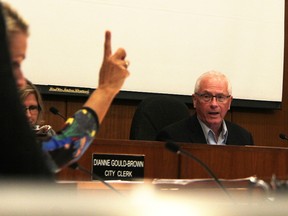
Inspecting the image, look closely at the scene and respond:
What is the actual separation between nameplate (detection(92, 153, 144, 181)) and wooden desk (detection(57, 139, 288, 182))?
31 millimetres

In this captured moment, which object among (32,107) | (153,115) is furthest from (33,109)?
(153,115)

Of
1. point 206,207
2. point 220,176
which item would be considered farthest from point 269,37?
point 206,207

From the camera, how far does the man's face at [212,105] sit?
164 inches

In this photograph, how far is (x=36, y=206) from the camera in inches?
18.6

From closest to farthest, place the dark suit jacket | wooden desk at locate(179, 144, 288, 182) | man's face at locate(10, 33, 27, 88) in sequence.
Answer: man's face at locate(10, 33, 27, 88) → wooden desk at locate(179, 144, 288, 182) → the dark suit jacket

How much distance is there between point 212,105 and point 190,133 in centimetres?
32

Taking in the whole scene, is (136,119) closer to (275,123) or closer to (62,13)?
(62,13)

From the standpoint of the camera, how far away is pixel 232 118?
5.54 metres

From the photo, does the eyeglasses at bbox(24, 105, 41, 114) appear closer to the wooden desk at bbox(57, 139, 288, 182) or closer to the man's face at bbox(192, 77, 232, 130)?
the wooden desk at bbox(57, 139, 288, 182)

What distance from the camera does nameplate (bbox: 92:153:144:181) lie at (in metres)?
2.88

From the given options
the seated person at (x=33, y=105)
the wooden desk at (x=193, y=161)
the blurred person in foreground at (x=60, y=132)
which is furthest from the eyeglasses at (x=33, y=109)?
the blurred person in foreground at (x=60, y=132)

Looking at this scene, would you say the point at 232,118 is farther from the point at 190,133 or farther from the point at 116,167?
the point at 116,167

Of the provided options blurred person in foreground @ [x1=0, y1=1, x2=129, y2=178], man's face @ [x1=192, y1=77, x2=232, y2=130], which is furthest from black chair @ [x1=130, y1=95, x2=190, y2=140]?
blurred person in foreground @ [x1=0, y1=1, x2=129, y2=178]

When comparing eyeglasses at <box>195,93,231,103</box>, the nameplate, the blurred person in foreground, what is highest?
eyeglasses at <box>195,93,231,103</box>
